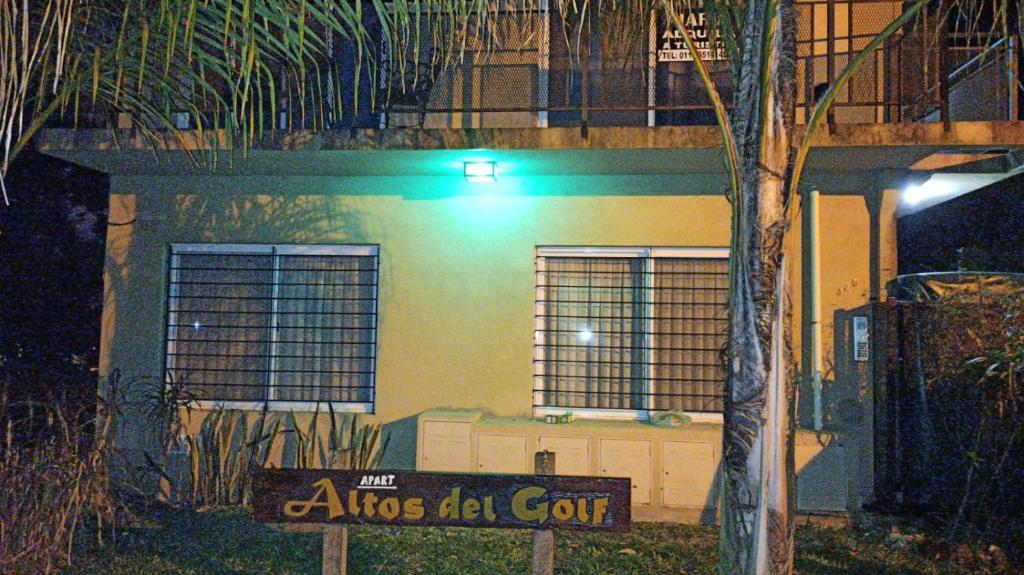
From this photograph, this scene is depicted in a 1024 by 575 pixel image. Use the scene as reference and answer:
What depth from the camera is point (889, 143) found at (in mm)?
6461

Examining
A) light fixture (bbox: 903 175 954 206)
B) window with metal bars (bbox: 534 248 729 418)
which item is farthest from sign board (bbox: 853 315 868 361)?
light fixture (bbox: 903 175 954 206)

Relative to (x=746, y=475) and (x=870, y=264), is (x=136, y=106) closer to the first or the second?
(x=746, y=475)

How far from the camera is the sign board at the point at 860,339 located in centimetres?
715

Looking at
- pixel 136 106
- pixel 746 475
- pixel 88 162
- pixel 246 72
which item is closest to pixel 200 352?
pixel 88 162

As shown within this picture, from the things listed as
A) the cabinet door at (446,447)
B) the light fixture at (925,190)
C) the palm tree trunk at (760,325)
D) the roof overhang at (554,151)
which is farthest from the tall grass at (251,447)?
the light fixture at (925,190)

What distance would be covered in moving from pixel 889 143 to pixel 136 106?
5.63m

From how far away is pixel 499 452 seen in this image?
7.07m

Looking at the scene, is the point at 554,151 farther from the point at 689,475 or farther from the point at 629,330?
the point at 689,475

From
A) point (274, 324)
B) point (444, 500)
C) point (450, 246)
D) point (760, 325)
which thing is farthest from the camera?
point (274, 324)

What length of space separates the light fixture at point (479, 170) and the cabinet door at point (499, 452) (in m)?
2.38

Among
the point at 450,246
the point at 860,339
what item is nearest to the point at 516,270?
the point at 450,246

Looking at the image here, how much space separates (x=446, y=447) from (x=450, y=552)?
1229 mm

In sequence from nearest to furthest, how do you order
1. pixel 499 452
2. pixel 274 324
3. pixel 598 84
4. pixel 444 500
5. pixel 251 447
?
pixel 444 500 < pixel 499 452 < pixel 251 447 < pixel 274 324 < pixel 598 84

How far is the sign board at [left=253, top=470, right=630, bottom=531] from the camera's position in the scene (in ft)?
13.8
